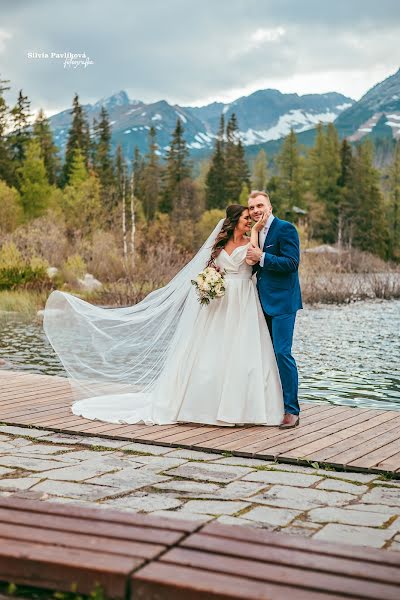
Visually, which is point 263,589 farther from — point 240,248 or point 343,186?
point 343,186

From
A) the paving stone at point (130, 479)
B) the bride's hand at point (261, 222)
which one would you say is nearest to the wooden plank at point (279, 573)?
the paving stone at point (130, 479)

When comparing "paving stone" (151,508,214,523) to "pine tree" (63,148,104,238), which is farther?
"pine tree" (63,148,104,238)

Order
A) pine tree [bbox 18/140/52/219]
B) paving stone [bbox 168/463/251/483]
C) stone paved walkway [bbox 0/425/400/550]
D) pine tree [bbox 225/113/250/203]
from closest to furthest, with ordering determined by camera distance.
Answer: stone paved walkway [bbox 0/425/400/550] → paving stone [bbox 168/463/251/483] → pine tree [bbox 18/140/52/219] → pine tree [bbox 225/113/250/203]

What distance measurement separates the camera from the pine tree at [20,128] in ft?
202

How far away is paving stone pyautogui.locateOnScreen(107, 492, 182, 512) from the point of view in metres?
4.17

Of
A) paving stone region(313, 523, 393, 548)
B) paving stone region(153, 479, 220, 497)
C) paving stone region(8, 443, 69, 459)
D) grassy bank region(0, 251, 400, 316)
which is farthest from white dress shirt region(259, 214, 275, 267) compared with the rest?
grassy bank region(0, 251, 400, 316)

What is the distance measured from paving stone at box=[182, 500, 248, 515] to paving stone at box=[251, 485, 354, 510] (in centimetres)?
16

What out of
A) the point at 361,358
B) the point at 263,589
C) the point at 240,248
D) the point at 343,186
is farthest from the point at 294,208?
the point at 263,589

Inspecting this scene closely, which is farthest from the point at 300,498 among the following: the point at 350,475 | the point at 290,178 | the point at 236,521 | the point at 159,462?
the point at 290,178

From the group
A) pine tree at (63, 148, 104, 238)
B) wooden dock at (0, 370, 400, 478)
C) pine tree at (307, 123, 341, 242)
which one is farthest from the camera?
pine tree at (307, 123, 341, 242)

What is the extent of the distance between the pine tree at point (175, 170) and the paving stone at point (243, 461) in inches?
2587

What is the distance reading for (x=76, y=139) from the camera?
220 ft

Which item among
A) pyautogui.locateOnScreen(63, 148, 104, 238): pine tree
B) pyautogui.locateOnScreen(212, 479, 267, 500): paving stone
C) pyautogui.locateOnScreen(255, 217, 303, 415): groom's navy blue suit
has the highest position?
pyautogui.locateOnScreen(63, 148, 104, 238): pine tree

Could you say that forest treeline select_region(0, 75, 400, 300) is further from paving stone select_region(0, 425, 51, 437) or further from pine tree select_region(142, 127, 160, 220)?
paving stone select_region(0, 425, 51, 437)
